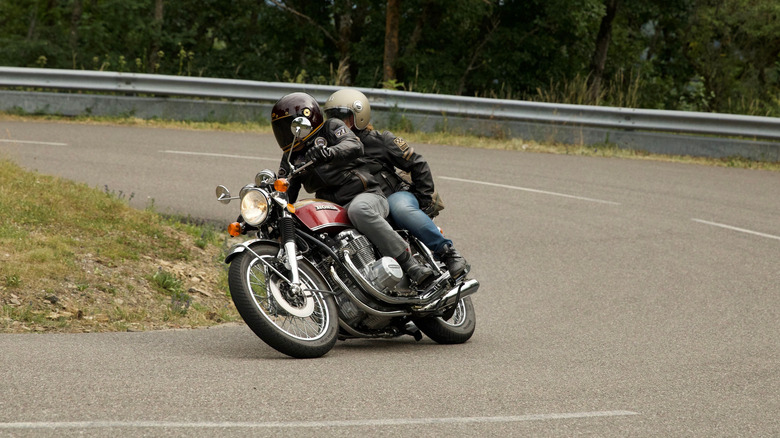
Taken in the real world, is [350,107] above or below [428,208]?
above

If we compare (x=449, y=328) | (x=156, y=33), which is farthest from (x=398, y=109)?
(x=156, y=33)

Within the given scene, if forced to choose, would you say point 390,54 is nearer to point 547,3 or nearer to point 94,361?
point 547,3

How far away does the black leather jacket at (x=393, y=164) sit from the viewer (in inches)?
273

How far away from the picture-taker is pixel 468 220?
11828 millimetres

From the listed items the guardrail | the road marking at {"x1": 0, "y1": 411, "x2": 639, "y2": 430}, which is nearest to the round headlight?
the road marking at {"x1": 0, "y1": 411, "x2": 639, "y2": 430}

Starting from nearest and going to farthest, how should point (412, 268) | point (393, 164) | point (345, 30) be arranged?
point (412, 268)
point (393, 164)
point (345, 30)

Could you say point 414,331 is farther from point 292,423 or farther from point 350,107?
point 292,423

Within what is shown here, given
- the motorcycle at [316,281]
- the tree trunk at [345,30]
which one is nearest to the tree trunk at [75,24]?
the tree trunk at [345,30]

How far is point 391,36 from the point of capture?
27.3m

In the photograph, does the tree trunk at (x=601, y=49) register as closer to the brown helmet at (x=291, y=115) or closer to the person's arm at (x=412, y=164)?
the person's arm at (x=412, y=164)

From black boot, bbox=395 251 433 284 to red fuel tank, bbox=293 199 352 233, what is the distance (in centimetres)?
41

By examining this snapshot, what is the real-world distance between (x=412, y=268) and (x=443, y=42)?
2304 centimetres

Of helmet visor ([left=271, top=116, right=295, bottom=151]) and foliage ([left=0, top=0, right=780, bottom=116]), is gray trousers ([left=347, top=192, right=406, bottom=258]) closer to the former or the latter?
helmet visor ([left=271, top=116, right=295, bottom=151])

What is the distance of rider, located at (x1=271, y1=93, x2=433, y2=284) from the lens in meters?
6.45
